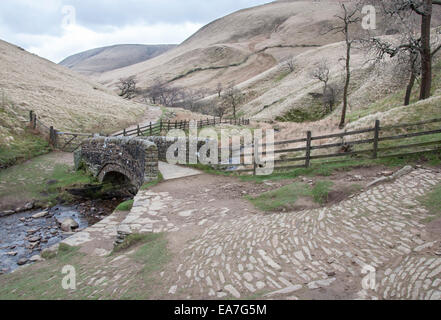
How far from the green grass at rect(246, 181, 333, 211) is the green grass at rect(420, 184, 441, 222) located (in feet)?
6.88

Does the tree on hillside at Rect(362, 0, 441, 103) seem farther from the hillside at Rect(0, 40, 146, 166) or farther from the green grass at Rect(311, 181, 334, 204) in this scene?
the hillside at Rect(0, 40, 146, 166)

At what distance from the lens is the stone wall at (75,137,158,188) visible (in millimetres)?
10523

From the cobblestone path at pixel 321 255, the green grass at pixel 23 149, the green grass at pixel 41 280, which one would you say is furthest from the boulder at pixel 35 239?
the green grass at pixel 23 149

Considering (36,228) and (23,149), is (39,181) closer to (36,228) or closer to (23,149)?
(23,149)

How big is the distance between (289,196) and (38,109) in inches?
973

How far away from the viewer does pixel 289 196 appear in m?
7.51

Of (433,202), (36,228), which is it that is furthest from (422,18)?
(36,228)

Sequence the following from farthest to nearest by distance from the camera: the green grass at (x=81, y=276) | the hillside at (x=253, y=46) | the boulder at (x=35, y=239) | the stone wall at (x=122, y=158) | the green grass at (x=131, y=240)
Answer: the hillside at (x=253, y=46) → the stone wall at (x=122, y=158) → the boulder at (x=35, y=239) → the green grass at (x=131, y=240) → the green grass at (x=81, y=276)

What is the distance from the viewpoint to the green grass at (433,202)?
16.4ft

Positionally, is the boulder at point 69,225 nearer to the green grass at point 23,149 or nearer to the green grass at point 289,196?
the green grass at point 289,196

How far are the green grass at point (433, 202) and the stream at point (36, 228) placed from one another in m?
10.1

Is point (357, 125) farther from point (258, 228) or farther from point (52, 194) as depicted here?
point (52, 194)
